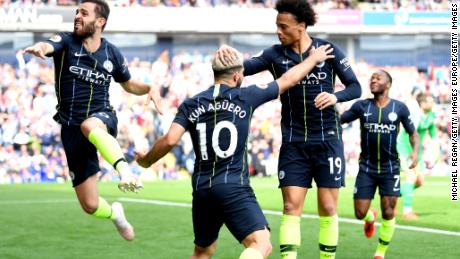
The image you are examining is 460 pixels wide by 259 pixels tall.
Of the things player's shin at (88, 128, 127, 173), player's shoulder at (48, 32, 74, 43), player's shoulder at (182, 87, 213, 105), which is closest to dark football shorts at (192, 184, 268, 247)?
player's shoulder at (182, 87, 213, 105)

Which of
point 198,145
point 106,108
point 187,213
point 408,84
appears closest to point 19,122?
point 187,213

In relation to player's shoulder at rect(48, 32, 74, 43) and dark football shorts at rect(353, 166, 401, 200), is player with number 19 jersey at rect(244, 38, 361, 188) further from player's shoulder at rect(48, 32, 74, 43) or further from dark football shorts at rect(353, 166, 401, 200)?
dark football shorts at rect(353, 166, 401, 200)

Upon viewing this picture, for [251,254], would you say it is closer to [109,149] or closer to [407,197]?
[109,149]

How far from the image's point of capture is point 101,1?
9.67m

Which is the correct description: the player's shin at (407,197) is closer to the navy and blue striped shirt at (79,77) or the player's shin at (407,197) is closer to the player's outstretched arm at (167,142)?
the navy and blue striped shirt at (79,77)

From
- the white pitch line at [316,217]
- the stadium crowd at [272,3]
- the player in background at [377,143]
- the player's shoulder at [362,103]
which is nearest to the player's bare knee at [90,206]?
the player in background at [377,143]

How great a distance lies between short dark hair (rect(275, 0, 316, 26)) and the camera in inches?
344

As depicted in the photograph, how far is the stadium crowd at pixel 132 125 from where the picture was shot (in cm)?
2877

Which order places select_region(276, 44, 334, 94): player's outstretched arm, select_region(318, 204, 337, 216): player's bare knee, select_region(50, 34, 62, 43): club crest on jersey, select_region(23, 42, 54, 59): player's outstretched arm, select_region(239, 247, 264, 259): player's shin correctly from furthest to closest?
select_region(50, 34, 62, 43): club crest on jersey, select_region(318, 204, 337, 216): player's bare knee, select_region(23, 42, 54, 59): player's outstretched arm, select_region(276, 44, 334, 94): player's outstretched arm, select_region(239, 247, 264, 259): player's shin

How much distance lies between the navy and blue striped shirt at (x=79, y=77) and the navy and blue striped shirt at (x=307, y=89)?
167 centimetres

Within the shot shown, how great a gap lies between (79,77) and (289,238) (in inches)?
110

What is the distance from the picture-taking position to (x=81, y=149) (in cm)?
991

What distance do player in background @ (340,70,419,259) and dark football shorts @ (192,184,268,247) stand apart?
4899 millimetres

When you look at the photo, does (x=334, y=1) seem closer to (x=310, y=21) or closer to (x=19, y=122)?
(x=19, y=122)
